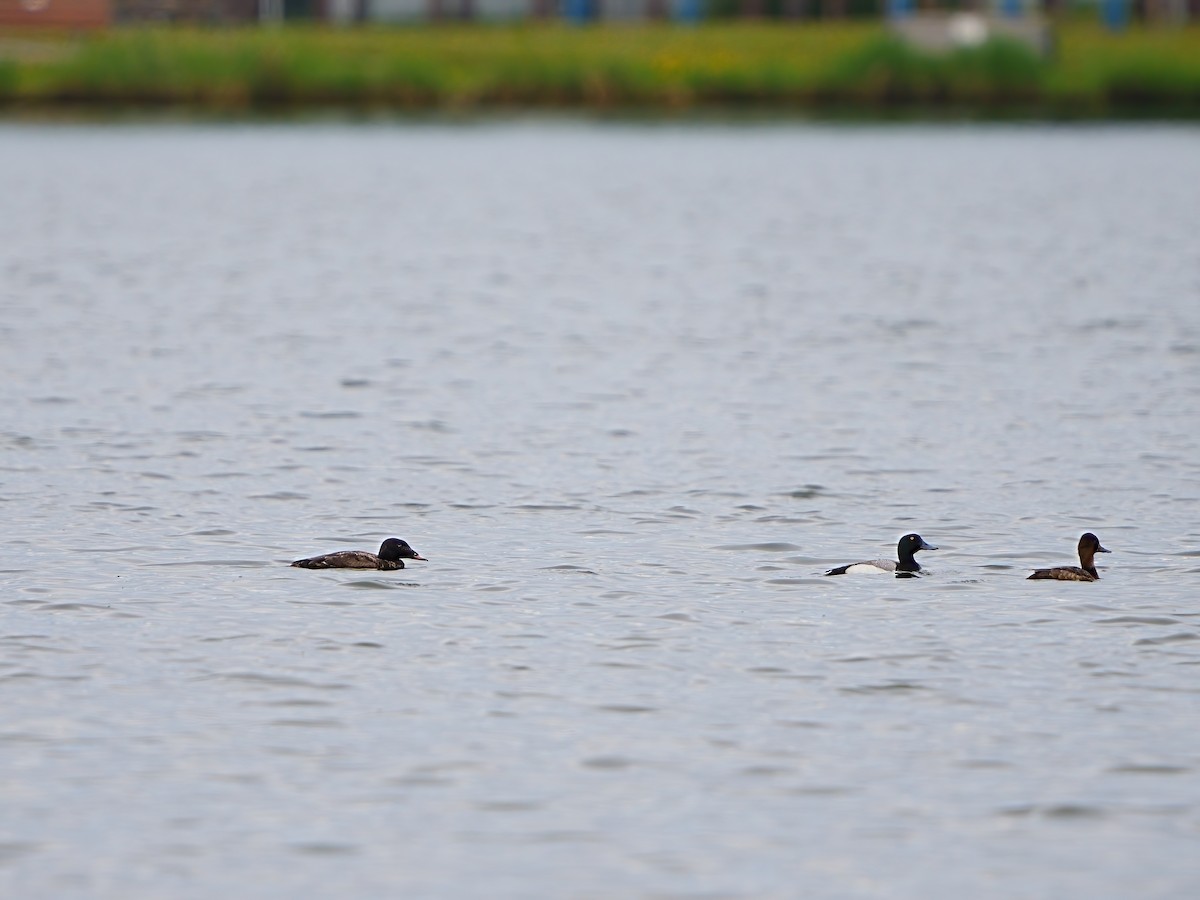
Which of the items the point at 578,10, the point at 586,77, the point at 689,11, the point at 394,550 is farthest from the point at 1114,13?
the point at 394,550

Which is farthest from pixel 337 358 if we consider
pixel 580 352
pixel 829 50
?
pixel 829 50

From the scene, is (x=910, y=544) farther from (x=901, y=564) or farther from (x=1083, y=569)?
(x=1083, y=569)

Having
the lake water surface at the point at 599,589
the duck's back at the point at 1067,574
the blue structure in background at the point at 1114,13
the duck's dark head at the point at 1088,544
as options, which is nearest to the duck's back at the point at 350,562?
the lake water surface at the point at 599,589

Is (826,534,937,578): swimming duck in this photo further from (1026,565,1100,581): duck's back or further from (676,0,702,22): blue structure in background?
(676,0,702,22): blue structure in background

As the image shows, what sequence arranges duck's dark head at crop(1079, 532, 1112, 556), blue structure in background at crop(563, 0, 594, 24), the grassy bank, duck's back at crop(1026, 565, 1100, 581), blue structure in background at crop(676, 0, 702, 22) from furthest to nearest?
blue structure in background at crop(563, 0, 594, 24) → blue structure in background at crop(676, 0, 702, 22) → the grassy bank → duck's back at crop(1026, 565, 1100, 581) → duck's dark head at crop(1079, 532, 1112, 556)

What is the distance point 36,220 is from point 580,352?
22429mm

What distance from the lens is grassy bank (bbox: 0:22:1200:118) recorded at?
71.4 metres

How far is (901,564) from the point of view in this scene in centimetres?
1480

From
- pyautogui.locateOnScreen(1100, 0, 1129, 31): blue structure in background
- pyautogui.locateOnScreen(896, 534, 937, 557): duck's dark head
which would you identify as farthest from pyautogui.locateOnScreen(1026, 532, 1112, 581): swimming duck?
pyautogui.locateOnScreen(1100, 0, 1129, 31): blue structure in background

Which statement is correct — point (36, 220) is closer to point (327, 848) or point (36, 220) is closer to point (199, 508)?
point (199, 508)

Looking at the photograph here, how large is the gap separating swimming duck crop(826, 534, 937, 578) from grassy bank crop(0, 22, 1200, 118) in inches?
2332

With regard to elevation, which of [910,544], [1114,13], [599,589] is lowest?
[599,589]

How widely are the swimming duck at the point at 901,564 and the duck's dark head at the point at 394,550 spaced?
283 cm

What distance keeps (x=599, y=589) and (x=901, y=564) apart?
205cm
